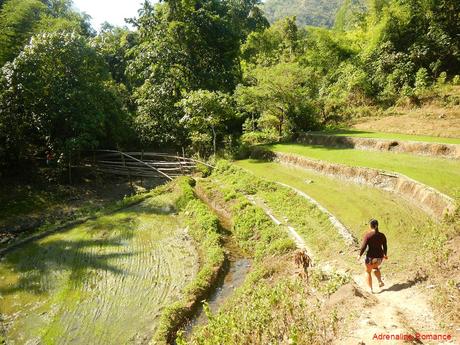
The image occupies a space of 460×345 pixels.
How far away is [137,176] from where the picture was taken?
78.8ft

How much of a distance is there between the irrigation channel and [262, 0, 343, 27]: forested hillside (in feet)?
353

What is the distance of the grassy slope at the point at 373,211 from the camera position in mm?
9188

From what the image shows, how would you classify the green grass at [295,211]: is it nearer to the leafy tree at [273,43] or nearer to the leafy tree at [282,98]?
the leafy tree at [282,98]

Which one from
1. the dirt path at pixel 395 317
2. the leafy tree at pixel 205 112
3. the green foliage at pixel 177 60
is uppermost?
the green foliage at pixel 177 60

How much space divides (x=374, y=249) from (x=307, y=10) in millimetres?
134235

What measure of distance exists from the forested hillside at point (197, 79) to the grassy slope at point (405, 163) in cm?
585

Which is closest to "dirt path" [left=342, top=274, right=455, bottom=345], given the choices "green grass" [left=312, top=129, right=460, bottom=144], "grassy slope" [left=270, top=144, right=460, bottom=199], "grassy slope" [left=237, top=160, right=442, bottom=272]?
"grassy slope" [left=237, top=160, right=442, bottom=272]

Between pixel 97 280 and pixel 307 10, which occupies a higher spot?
pixel 307 10

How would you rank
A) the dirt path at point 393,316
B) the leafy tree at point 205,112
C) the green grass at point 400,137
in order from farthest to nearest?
the leafy tree at point 205,112, the green grass at point 400,137, the dirt path at point 393,316

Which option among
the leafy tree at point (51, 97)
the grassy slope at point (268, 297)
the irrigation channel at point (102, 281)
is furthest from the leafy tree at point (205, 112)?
the irrigation channel at point (102, 281)

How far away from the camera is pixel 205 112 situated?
75.3ft

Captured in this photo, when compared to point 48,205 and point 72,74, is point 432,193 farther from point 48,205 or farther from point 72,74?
point 72,74

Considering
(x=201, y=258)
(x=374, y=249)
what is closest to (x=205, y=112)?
(x=201, y=258)

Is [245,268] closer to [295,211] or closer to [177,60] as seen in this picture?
[295,211]
